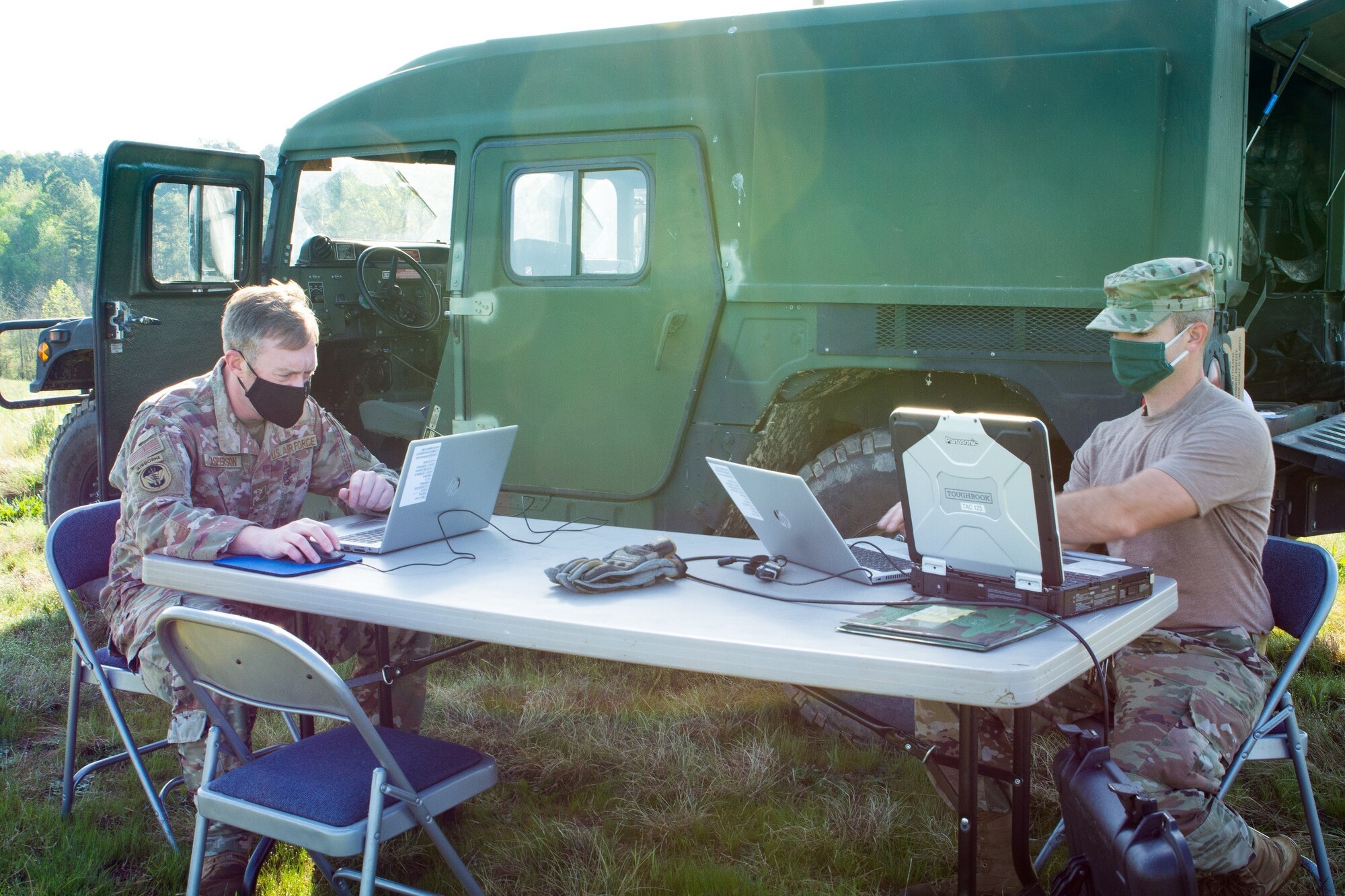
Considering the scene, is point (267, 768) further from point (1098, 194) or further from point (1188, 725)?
point (1098, 194)

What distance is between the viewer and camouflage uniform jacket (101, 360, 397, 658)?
106 inches

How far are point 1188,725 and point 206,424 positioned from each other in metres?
2.53

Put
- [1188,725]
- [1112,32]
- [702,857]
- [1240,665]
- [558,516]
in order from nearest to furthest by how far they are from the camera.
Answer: [1188,725] < [1240,665] < [702,857] < [1112,32] < [558,516]

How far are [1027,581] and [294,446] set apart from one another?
2.12 metres

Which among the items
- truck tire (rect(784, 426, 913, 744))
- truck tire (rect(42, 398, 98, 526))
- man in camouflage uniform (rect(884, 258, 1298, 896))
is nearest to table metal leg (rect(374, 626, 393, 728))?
man in camouflage uniform (rect(884, 258, 1298, 896))

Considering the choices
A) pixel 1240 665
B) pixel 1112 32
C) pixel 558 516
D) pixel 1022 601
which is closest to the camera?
pixel 1022 601

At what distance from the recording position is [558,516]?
4547 millimetres

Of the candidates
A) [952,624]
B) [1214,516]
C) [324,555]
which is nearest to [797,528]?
[952,624]

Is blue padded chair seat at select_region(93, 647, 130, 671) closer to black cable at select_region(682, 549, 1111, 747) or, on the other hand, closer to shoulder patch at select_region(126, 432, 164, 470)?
shoulder patch at select_region(126, 432, 164, 470)

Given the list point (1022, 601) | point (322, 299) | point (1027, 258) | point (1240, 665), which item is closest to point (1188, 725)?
point (1240, 665)

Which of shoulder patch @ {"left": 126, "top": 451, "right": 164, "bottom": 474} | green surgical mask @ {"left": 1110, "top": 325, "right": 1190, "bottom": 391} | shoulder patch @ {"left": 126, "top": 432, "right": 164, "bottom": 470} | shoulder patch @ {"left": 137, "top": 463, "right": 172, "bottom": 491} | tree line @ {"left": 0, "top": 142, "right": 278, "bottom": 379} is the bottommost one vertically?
shoulder patch @ {"left": 137, "top": 463, "right": 172, "bottom": 491}

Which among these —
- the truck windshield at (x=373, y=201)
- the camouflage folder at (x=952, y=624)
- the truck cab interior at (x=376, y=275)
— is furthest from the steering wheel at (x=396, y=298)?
the camouflage folder at (x=952, y=624)

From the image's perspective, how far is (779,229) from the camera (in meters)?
3.90

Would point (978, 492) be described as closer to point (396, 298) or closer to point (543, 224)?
point (543, 224)
